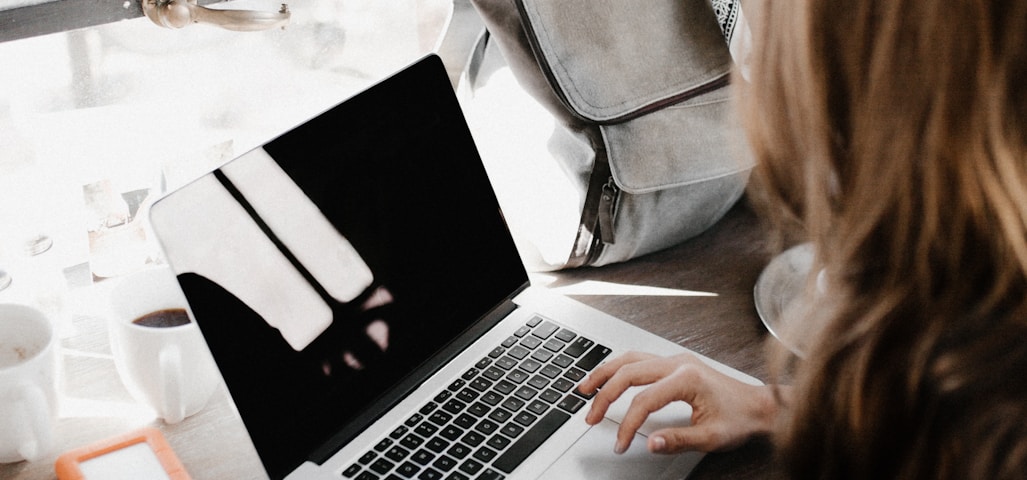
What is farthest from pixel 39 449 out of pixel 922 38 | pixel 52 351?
pixel 922 38

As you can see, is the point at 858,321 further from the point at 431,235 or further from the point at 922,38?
the point at 431,235

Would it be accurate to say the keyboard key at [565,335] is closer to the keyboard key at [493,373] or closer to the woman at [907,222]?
the keyboard key at [493,373]

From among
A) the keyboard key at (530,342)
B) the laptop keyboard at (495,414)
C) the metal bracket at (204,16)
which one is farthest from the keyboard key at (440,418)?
the metal bracket at (204,16)

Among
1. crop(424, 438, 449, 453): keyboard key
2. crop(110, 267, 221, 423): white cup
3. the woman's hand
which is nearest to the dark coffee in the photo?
crop(110, 267, 221, 423): white cup

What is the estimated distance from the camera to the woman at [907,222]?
419mm

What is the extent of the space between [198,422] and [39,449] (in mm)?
118

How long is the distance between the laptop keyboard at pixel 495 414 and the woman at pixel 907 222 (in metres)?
0.22

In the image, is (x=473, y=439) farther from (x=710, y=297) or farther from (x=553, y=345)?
(x=710, y=297)

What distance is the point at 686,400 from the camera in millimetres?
709

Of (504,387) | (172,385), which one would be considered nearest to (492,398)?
(504,387)

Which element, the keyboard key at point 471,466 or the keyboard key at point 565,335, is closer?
the keyboard key at point 471,466

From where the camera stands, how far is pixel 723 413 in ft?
2.26

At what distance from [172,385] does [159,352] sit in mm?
32

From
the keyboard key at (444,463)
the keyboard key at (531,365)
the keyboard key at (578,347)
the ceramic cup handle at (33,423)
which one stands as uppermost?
the ceramic cup handle at (33,423)
